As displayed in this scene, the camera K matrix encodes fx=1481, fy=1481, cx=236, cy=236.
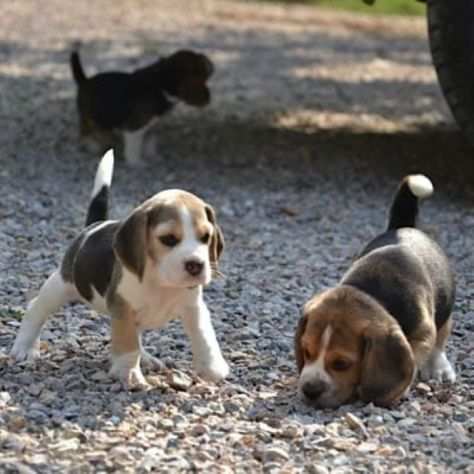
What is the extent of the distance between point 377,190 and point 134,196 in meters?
1.75

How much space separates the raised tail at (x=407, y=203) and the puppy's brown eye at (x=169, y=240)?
1.26 metres

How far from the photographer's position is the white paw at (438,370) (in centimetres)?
622

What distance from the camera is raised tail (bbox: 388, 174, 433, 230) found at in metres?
6.36

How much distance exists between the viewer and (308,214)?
31.7 ft

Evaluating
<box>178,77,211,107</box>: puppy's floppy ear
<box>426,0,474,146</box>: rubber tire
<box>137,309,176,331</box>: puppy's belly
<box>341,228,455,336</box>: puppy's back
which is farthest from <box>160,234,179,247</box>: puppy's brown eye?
<box>178,77,211,107</box>: puppy's floppy ear

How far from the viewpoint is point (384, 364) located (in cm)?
562

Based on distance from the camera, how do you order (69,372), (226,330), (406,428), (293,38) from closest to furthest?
(406,428)
(69,372)
(226,330)
(293,38)

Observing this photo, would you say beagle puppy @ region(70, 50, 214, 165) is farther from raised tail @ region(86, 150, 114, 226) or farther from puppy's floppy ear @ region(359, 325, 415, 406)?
puppy's floppy ear @ region(359, 325, 415, 406)

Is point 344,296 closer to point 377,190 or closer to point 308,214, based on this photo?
point 308,214

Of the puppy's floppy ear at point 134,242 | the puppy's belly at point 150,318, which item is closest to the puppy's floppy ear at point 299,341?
the puppy's belly at point 150,318

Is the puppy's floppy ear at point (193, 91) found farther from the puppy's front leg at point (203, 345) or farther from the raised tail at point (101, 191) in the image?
the puppy's front leg at point (203, 345)

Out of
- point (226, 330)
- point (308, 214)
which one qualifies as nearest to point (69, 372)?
point (226, 330)

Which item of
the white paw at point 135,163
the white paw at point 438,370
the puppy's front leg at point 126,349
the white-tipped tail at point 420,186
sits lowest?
the white paw at point 135,163

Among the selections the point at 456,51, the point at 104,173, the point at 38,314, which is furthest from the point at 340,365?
the point at 456,51
